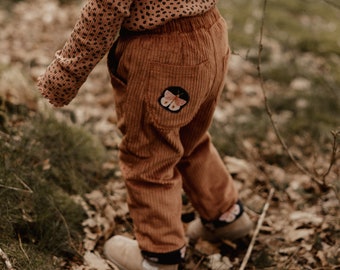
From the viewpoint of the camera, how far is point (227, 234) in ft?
8.73

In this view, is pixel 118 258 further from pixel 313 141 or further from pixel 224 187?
pixel 313 141

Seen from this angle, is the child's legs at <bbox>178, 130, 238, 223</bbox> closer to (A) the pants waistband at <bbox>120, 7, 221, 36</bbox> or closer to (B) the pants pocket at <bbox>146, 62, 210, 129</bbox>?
(B) the pants pocket at <bbox>146, 62, 210, 129</bbox>

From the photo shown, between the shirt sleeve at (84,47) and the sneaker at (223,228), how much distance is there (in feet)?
3.67

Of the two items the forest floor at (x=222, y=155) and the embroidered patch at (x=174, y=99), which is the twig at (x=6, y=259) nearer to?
the forest floor at (x=222, y=155)

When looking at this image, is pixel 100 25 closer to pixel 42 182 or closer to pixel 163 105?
pixel 163 105

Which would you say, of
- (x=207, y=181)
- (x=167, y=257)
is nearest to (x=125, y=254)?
(x=167, y=257)

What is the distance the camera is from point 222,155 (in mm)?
3412

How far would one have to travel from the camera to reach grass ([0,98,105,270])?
225 cm

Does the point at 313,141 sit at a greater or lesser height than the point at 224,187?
lesser

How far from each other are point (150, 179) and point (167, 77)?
50cm

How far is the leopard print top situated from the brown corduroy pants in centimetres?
5

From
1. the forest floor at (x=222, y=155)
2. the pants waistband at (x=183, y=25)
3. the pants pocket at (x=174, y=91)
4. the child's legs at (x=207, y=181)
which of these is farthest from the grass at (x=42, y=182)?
the pants waistband at (x=183, y=25)

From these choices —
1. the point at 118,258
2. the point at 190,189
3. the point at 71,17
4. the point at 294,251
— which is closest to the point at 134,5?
the point at 190,189

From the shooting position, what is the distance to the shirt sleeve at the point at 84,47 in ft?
5.74
